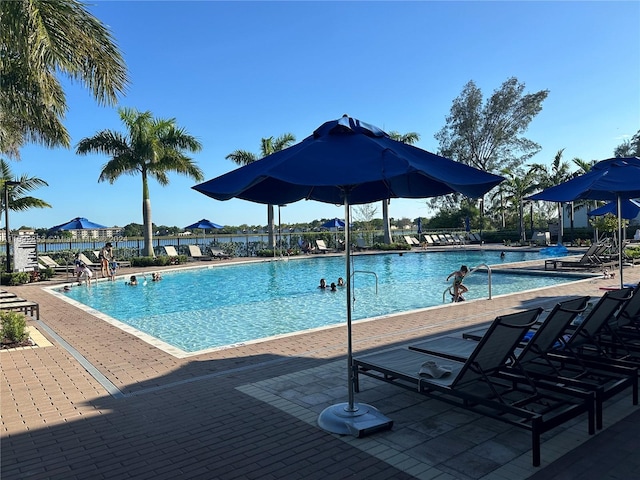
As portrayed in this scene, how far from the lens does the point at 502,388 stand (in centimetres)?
389

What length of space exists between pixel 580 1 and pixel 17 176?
853 inches

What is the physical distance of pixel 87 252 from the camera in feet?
78.7

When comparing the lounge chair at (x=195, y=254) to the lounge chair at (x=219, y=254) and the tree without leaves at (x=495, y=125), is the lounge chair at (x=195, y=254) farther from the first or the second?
the tree without leaves at (x=495, y=125)

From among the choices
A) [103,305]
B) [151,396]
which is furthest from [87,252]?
[151,396]

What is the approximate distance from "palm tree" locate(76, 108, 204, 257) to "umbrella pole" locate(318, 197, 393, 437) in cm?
2239

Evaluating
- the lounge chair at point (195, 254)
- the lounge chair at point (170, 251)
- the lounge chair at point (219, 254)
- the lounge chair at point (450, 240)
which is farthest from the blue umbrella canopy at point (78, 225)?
the lounge chair at point (450, 240)

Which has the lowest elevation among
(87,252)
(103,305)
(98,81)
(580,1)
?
(103,305)

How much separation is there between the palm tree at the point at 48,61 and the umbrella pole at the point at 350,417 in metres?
5.74

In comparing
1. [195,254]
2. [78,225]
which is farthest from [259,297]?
[78,225]

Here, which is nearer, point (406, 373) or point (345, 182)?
point (345, 182)

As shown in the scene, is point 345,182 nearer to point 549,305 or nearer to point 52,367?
point 52,367

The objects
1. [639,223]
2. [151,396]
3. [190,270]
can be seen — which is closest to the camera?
[151,396]

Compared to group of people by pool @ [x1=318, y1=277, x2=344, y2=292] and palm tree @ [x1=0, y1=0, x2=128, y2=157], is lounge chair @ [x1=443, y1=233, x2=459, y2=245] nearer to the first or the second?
group of people by pool @ [x1=318, y1=277, x2=344, y2=292]

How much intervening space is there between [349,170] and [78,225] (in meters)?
25.0
